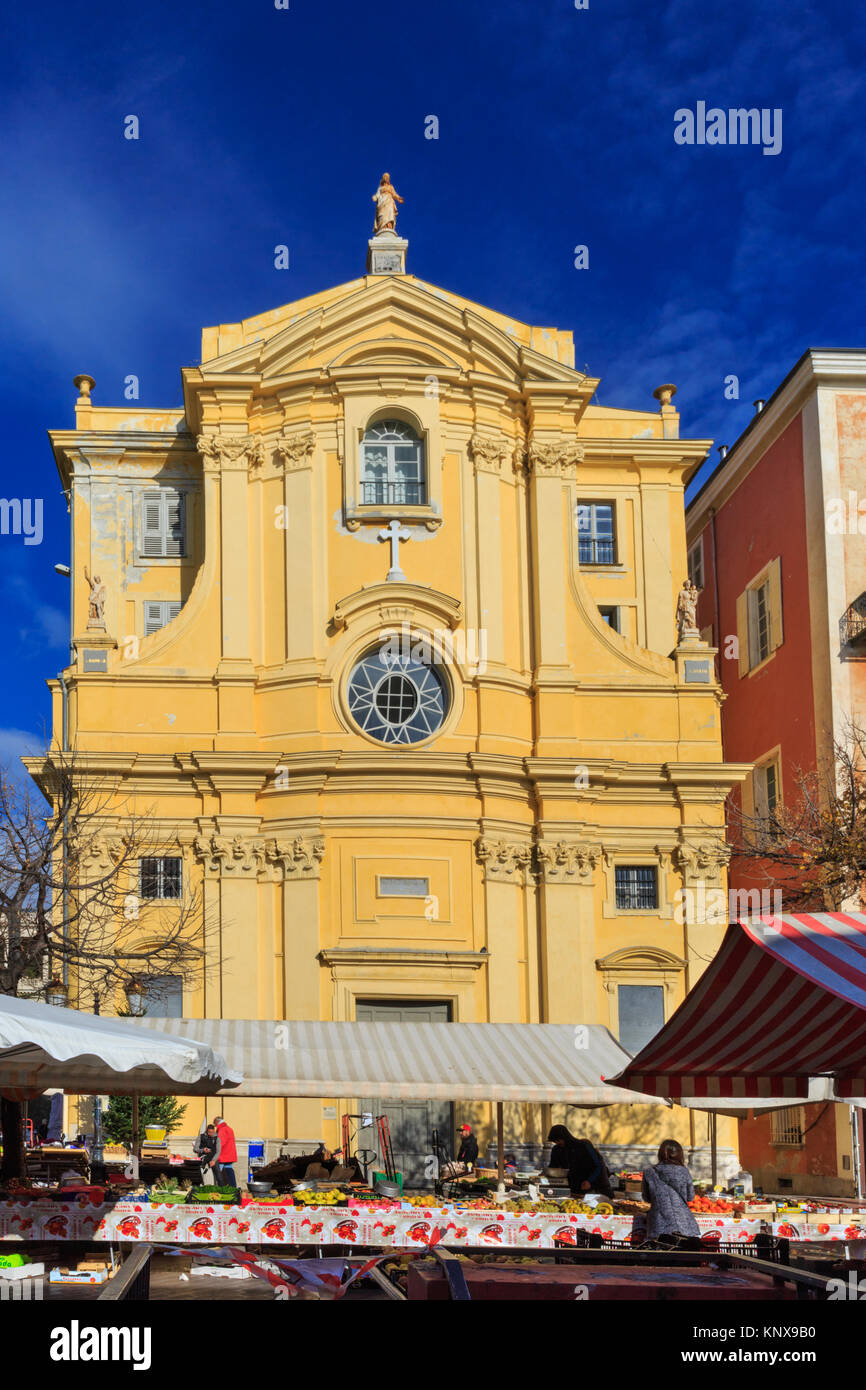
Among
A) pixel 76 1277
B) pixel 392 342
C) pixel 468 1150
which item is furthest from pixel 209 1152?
pixel 392 342

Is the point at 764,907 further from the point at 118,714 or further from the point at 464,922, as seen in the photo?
the point at 118,714

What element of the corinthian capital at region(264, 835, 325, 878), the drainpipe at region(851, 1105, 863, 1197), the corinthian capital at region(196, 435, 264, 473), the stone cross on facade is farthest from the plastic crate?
the corinthian capital at region(196, 435, 264, 473)

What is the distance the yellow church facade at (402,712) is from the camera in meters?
31.0

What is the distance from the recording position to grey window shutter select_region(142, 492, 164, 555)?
3575cm

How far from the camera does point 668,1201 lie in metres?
14.0

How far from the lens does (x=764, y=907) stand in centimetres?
3203

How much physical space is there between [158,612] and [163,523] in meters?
1.97

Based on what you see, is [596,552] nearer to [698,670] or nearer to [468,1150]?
[698,670]

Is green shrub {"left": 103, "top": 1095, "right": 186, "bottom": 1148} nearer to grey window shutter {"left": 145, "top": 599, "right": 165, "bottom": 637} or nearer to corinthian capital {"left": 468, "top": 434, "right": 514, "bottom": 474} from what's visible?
grey window shutter {"left": 145, "top": 599, "right": 165, "bottom": 637}

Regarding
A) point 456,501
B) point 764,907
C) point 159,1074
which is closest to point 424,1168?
point 764,907

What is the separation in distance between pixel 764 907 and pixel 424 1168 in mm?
8069

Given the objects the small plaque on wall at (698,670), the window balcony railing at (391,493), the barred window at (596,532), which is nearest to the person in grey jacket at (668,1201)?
the small plaque on wall at (698,670)

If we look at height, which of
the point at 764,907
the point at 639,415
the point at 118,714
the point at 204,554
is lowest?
the point at 764,907

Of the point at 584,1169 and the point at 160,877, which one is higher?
the point at 160,877
